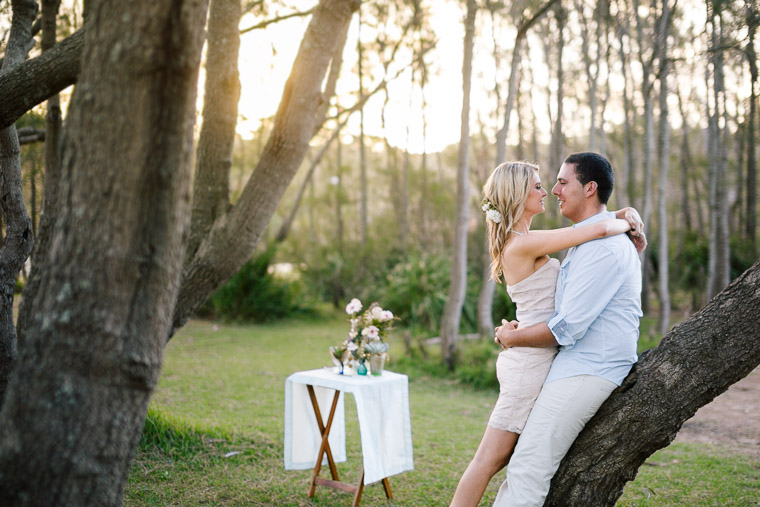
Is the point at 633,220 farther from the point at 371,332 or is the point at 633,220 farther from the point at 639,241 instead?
the point at 371,332

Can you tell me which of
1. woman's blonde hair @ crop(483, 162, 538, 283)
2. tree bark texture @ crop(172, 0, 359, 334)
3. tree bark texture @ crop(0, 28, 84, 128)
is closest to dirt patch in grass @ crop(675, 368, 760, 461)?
woman's blonde hair @ crop(483, 162, 538, 283)

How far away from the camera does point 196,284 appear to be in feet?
13.6

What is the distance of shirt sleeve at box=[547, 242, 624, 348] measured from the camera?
8.82 feet

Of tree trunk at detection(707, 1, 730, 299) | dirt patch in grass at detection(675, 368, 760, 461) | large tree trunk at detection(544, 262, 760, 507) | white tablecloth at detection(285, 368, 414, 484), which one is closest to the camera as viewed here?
large tree trunk at detection(544, 262, 760, 507)

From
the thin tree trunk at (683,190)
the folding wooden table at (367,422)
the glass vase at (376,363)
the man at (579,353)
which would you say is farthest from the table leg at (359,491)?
the thin tree trunk at (683,190)

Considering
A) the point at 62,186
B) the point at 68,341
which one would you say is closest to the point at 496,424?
the point at 68,341

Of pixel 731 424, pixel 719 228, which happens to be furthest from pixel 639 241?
pixel 719 228

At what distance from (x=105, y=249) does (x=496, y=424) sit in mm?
1920

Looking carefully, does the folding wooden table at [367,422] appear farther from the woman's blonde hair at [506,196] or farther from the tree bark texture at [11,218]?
the tree bark texture at [11,218]

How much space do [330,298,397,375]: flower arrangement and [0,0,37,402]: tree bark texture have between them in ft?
6.65

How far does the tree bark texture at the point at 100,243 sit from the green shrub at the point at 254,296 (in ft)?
37.3

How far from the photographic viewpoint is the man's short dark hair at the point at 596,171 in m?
2.96

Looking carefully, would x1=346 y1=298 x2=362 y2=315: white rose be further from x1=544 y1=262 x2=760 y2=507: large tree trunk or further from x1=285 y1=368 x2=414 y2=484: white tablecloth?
x1=544 y1=262 x2=760 y2=507: large tree trunk

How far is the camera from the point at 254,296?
1358 cm
